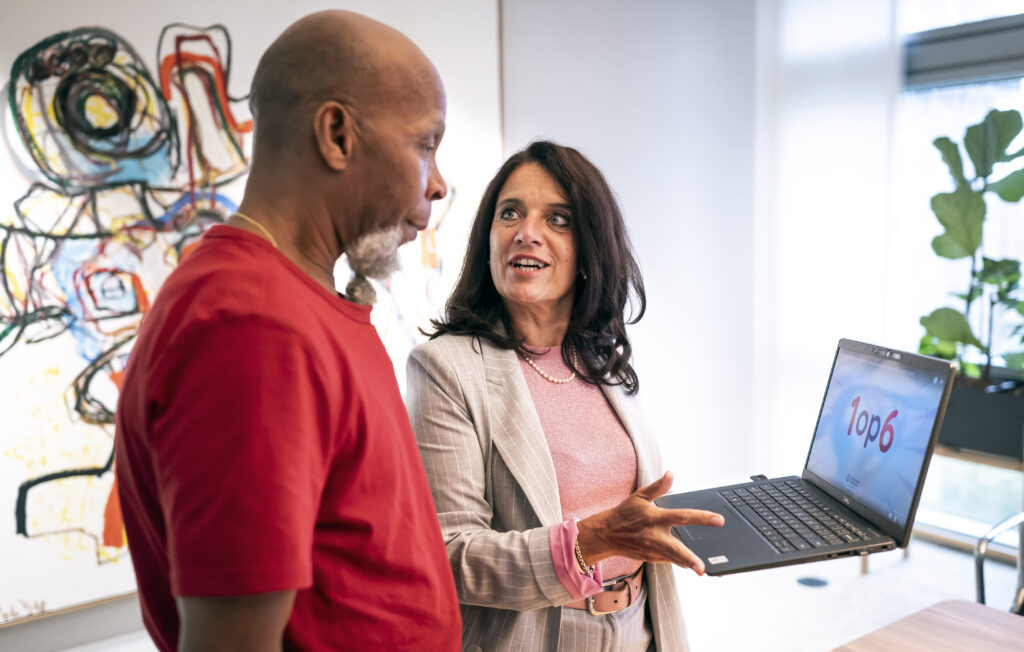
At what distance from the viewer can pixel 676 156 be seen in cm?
358

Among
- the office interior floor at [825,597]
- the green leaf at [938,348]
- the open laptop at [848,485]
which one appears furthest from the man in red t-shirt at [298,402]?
the green leaf at [938,348]

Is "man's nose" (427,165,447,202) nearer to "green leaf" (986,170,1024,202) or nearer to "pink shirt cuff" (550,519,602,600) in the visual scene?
"pink shirt cuff" (550,519,602,600)

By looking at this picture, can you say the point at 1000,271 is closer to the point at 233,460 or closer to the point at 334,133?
the point at 334,133

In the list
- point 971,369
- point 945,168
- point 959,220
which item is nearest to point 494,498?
point 959,220

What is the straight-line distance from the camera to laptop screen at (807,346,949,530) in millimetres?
1104

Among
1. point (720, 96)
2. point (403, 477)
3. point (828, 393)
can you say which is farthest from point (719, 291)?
point (403, 477)

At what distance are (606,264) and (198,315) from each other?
99cm

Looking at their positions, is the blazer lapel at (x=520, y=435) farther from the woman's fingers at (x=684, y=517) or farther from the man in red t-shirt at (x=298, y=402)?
the man in red t-shirt at (x=298, y=402)

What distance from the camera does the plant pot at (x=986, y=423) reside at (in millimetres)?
2861

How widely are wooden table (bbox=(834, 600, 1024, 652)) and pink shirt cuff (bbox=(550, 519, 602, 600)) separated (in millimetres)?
403

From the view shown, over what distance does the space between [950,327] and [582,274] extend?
229 centimetres

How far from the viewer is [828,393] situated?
56.2 inches

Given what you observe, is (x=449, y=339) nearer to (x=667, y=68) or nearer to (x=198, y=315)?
(x=198, y=315)

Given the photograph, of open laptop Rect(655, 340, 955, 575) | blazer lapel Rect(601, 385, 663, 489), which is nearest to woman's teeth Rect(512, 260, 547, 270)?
blazer lapel Rect(601, 385, 663, 489)
